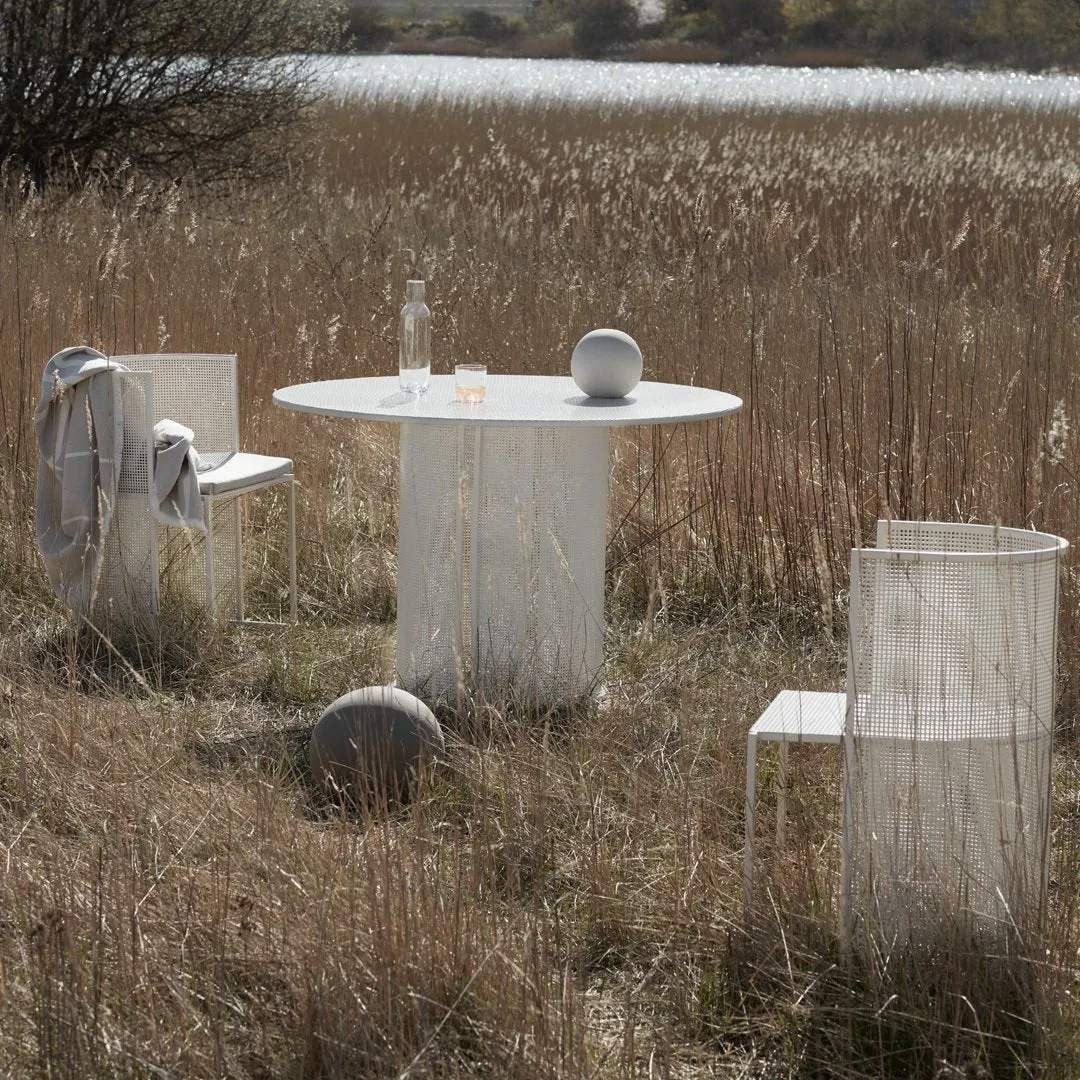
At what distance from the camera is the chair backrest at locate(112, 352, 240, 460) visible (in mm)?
4605

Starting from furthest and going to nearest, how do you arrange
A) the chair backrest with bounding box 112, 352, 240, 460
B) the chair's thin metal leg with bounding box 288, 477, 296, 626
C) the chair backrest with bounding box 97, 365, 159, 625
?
the chair backrest with bounding box 112, 352, 240, 460 → the chair's thin metal leg with bounding box 288, 477, 296, 626 → the chair backrest with bounding box 97, 365, 159, 625

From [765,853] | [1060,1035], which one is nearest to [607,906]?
[765,853]

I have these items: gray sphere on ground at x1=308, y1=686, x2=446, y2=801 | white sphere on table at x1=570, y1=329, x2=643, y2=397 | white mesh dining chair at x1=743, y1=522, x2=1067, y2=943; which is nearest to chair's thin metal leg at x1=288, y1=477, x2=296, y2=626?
white sphere on table at x1=570, y1=329, x2=643, y2=397

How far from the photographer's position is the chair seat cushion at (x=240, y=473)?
13.8 feet

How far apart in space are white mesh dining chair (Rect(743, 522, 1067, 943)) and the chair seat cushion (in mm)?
2375

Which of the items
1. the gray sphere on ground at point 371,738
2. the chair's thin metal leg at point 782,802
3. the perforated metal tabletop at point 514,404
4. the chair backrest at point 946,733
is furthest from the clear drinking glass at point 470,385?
the chair backrest at point 946,733

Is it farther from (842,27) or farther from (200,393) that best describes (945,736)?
(842,27)

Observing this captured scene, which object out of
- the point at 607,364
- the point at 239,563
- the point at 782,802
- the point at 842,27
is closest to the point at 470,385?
the point at 607,364

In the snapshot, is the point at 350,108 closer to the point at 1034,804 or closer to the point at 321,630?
the point at 321,630

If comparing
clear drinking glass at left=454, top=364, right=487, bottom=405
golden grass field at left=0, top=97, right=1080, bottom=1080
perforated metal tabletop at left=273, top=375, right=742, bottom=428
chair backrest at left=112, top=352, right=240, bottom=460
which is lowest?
golden grass field at left=0, top=97, right=1080, bottom=1080

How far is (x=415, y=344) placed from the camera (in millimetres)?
3838

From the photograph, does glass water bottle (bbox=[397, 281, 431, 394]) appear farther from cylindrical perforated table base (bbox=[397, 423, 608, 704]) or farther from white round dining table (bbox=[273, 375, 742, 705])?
cylindrical perforated table base (bbox=[397, 423, 608, 704])

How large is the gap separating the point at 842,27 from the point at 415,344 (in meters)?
42.9

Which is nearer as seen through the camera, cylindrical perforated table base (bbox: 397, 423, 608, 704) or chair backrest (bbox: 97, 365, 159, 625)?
cylindrical perforated table base (bbox: 397, 423, 608, 704)
